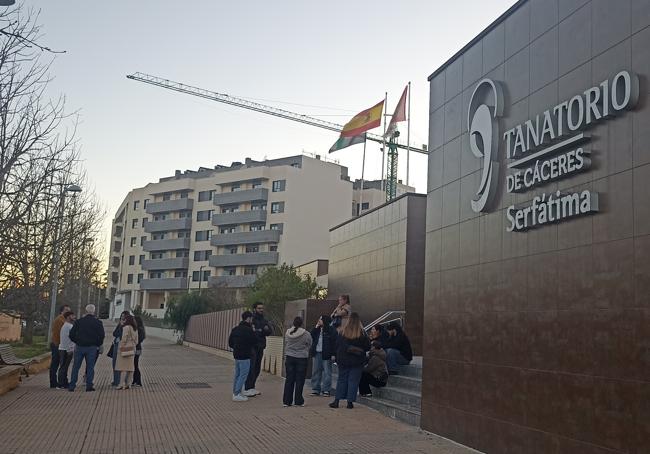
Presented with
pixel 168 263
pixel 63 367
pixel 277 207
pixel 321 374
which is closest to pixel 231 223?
pixel 277 207

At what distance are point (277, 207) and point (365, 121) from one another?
43319mm

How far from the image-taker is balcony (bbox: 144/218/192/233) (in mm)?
88438

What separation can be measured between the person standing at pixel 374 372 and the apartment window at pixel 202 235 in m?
74.9

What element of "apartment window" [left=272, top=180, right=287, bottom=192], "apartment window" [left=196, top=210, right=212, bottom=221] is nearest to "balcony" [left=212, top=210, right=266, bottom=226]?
"apartment window" [left=196, top=210, right=212, bottom=221]

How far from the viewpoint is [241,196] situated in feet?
263

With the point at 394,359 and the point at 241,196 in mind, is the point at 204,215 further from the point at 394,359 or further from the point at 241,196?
the point at 394,359

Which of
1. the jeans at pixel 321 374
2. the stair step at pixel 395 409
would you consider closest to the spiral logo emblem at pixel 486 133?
the stair step at pixel 395 409

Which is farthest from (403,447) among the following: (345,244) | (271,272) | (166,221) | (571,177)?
(166,221)

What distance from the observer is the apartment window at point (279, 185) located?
7731cm

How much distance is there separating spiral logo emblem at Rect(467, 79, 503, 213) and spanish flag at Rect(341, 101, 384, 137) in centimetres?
2492

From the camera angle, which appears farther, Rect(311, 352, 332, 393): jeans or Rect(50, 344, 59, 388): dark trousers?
Rect(50, 344, 59, 388): dark trousers

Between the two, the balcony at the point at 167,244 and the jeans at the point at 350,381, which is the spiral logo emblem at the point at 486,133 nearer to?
the jeans at the point at 350,381

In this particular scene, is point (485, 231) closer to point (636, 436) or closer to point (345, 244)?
point (636, 436)

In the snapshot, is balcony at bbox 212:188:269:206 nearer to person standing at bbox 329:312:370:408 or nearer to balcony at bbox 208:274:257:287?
balcony at bbox 208:274:257:287
